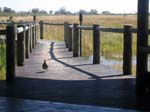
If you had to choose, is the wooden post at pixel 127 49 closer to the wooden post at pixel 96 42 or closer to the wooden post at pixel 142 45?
the wooden post at pixel 96 42

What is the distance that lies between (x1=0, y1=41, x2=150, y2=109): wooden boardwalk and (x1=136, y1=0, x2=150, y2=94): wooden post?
22 centimetres

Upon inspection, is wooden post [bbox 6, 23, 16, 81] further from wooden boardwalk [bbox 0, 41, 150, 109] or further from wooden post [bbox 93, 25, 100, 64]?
wooden post [bbox 93, 25, 100, 64]

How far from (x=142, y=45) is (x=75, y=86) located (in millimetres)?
1595

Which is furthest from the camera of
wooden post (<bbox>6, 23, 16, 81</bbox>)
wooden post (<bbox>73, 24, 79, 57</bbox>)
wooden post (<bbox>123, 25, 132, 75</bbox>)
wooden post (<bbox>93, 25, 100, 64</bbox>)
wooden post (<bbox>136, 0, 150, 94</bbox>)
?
wooden post (<bbox>73, 24, 79, 57</bbox>)

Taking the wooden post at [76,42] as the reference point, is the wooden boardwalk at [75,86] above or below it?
below

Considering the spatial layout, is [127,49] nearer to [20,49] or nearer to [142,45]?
[142,45]

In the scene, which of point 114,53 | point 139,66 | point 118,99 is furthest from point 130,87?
point 114,53

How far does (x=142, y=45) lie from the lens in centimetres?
948

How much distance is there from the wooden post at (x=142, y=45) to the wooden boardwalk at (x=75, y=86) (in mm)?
217

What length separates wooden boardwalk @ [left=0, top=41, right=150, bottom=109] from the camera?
8.63 meters

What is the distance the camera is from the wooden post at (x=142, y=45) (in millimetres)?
9398

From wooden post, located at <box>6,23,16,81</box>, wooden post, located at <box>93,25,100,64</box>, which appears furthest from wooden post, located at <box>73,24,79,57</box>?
wooden post, located at <box>6,23,16,81</box>

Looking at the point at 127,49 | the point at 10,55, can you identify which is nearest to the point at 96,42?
the point at 127,49

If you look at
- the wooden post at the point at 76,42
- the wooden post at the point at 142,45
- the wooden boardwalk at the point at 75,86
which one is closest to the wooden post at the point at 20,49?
the wooden boardwalk at the point at 75,86
